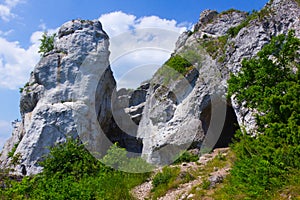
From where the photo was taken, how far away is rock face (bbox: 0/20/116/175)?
20.5 m

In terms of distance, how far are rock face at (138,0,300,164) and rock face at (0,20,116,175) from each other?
4206 mm

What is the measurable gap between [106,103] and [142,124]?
3.92 metres

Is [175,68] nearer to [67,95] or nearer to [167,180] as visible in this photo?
[67,95]

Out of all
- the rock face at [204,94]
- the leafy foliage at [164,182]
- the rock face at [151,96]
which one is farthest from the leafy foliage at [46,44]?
the leafy foliage at [164,182]

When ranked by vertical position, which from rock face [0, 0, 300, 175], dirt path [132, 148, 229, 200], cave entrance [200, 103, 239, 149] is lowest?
dirt path [132, 148, 229, 200]

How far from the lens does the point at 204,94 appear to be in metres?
17.9

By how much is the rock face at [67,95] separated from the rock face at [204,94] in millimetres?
4206

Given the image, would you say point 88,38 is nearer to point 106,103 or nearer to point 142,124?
point 106,103

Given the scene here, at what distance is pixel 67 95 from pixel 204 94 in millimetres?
10283

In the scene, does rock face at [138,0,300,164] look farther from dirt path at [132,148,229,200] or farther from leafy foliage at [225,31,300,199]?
leafy foliage at [225,31,300,199]

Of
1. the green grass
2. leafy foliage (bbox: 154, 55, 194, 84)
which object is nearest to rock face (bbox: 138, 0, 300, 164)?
leafy foliage (bbox: 154, 55, 194, 84)

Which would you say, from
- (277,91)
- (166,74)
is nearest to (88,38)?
(166,74)

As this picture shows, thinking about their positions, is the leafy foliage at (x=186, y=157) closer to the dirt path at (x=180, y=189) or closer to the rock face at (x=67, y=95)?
the dirt path at (x=180, y=189)

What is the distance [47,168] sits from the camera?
14.4 m
